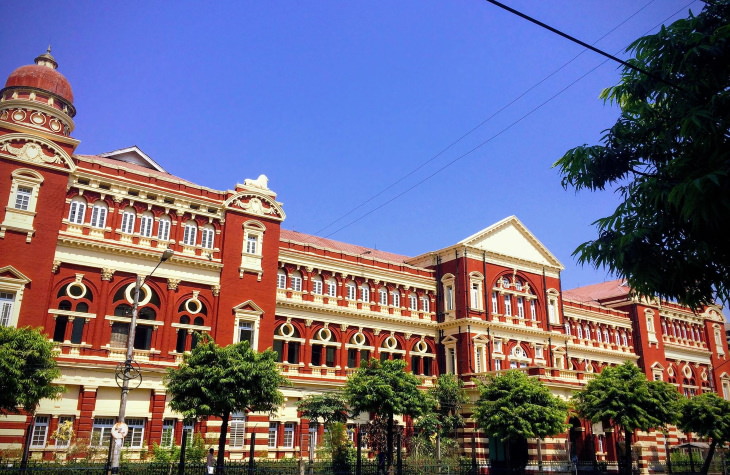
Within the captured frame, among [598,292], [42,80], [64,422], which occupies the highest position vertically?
[42,80]

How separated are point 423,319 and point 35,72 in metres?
29.5

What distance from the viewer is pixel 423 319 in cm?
4519

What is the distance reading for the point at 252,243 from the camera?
1446 inches

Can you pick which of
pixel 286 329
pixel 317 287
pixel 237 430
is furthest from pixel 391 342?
pixel 237 430

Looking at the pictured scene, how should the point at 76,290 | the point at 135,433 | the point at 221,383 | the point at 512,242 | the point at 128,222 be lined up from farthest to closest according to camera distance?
the point at 512,242 → the point at 128,222 → the point at 76,290 → the point at 135,433 → the point at 221,383

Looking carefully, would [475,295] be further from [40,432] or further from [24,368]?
[24,368]

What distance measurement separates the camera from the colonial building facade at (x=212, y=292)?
97.3ft

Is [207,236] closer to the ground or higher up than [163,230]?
higher up

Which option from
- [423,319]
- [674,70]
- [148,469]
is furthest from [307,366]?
[674,70]

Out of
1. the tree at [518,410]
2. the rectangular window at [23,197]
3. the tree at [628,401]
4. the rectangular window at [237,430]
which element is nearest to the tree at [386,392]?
the tree at [518,410]

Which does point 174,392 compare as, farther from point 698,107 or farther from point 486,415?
point 698,107

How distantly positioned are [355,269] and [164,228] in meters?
13.5

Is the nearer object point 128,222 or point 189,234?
point 128,222

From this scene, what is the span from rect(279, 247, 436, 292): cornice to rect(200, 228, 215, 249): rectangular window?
4735 millimetres
